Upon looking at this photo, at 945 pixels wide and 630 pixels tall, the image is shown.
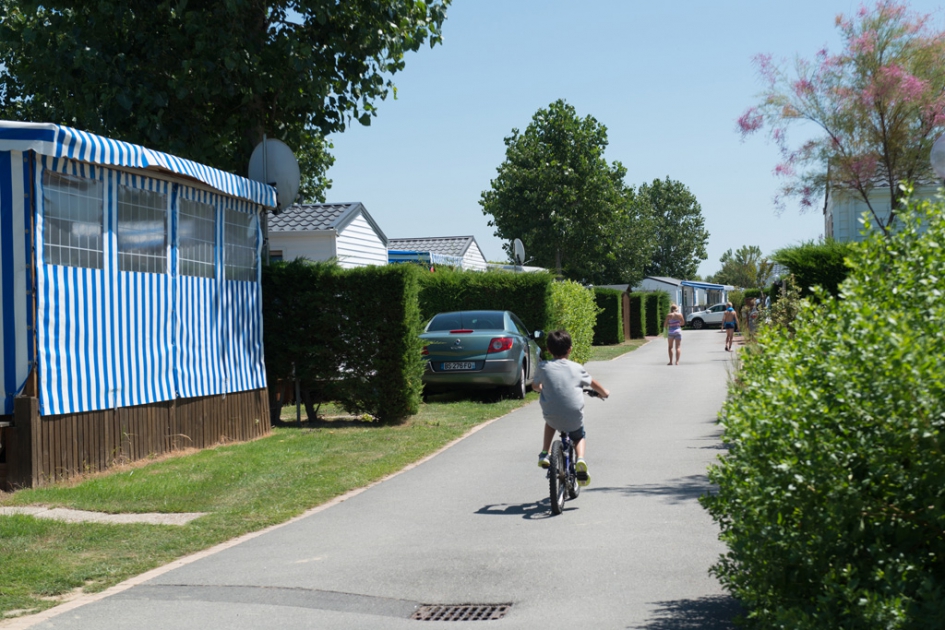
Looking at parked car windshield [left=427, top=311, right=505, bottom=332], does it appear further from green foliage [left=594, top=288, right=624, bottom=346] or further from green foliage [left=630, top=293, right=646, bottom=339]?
green foliage [left=630, top=293, right=646, bottom=339]

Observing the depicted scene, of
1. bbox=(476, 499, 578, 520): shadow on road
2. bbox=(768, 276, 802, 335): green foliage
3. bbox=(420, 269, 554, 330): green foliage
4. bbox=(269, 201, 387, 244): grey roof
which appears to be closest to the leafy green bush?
bbox=(476, 499, 578, 520): shadow on road

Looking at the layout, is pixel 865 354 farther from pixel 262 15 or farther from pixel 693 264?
pixel 693 264

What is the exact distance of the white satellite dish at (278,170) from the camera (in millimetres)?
14992

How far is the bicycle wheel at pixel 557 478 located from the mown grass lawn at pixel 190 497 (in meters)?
2.13

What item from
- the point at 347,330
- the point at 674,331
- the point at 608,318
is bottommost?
the point at 674,331

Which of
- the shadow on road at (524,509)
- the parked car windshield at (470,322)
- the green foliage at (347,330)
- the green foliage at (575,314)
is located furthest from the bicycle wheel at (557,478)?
the green foliage at (575,314)

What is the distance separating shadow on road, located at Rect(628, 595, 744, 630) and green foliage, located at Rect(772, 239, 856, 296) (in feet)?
34.3

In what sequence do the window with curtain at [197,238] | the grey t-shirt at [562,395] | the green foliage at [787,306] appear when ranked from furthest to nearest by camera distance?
1. the green foliage at [787,306]
2. the window with curtain at [197,238]
3. the grey t-shirt at [562,395]

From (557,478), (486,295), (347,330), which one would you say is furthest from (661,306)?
(557,478)

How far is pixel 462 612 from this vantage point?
220 inches

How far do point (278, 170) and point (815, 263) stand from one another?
7.91 meters

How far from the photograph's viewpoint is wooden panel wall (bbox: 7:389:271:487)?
30.9 ft

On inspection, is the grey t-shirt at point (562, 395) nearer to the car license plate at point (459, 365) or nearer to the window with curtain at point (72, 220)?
the window with curtain at point (72, 220)

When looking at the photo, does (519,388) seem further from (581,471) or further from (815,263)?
(581,471)
